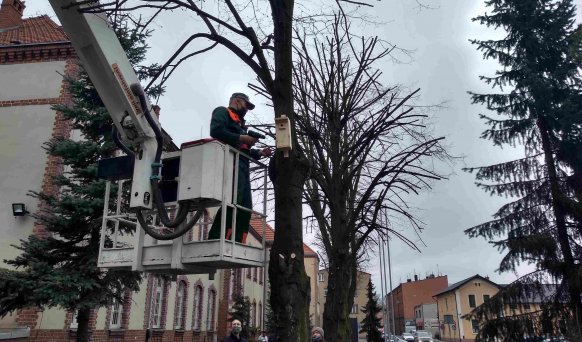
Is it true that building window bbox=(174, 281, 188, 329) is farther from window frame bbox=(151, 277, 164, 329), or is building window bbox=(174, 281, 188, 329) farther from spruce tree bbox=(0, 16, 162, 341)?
spruce tree bbox=(0, 16, 162, 341)

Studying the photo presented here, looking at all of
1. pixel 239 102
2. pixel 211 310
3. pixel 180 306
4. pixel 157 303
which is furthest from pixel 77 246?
pixel 211 310

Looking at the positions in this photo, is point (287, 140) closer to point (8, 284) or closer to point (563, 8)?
point (8, 284)

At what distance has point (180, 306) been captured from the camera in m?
23.9

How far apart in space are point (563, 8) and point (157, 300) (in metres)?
20.9

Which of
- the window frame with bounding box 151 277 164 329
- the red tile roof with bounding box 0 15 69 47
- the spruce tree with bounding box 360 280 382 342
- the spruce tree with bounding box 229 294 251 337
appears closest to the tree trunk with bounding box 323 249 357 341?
the window frame with bounding box 151 277 164 329

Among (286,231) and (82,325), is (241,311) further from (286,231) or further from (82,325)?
(286,231)

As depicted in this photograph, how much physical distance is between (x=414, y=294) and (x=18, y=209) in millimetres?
98186

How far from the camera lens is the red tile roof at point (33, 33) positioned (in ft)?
59.9

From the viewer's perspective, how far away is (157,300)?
21.3m

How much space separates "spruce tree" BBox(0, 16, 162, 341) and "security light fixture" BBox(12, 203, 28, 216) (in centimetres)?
328

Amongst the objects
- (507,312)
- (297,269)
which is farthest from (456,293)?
(297,269)

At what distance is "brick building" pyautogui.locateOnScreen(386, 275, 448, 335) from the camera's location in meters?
99.7

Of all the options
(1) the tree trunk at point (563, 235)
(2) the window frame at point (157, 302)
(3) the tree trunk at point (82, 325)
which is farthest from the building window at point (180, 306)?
(1) the tree trunk at point (563, 235)

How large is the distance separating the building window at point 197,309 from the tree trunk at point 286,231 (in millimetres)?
22721
